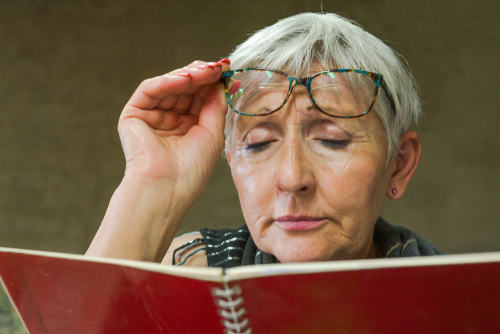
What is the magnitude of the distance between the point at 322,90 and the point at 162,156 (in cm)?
44

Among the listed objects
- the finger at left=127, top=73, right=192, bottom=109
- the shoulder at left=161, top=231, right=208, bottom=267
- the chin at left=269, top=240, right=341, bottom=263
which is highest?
the finger at left=127, top=73, right=192, bottom=109

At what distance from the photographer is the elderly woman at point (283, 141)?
1.01 meters

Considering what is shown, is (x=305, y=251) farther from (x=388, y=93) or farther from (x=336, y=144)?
(x=388, y=93)

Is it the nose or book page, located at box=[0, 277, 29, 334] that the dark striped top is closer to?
the nose

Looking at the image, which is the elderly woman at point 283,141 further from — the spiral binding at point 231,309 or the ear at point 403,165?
the spiral binding at point 231,309

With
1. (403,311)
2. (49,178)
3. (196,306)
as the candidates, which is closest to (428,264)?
(403,311)

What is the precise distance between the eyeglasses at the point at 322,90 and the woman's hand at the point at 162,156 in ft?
0.34

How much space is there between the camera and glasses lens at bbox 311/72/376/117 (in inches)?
40.4

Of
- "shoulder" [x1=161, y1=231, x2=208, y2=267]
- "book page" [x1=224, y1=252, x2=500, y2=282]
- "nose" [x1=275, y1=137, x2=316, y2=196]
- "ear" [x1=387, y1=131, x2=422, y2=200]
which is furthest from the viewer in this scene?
"shoulder" [x1=161, y1=231, x2=208, y2=267]

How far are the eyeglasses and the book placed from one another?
61 cm

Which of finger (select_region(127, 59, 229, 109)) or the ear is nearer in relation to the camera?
finger (select_region(127, 59, 229, 109))

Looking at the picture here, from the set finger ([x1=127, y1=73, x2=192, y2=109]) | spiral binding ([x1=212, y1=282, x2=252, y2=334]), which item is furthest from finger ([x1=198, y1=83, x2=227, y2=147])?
spiral binding ([x1=212, y1=282, x2=252, y2=334])

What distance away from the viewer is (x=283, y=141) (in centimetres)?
105

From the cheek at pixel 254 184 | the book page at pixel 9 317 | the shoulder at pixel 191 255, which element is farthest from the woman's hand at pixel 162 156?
the shoulder at pixel 191 255
